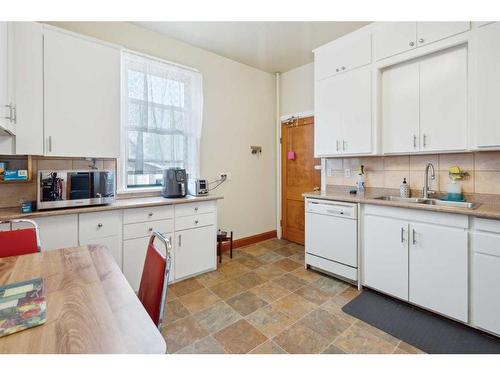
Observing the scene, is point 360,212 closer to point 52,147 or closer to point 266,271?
point 266,271

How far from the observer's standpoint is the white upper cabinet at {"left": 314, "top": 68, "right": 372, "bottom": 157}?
8.52ft

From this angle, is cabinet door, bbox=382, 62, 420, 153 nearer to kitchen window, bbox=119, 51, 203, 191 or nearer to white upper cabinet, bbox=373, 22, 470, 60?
white upper cabinet, bbox=373, 22, 470, 60

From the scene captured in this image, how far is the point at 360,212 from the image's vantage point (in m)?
2.42

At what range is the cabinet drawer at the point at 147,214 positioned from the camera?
231 cm

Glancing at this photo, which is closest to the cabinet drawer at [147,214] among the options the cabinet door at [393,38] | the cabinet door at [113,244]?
the cabinet door at [113,244]

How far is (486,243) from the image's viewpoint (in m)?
1.73

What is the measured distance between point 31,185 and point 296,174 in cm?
313

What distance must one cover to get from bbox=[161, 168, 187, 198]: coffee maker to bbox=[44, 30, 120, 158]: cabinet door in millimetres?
557

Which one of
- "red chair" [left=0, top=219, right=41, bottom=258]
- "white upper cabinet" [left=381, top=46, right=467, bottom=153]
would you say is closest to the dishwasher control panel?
"white upper cabinet" [left=381, top=46, right=467, bottom=153]

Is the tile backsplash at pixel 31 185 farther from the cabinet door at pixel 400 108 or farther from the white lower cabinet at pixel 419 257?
the cabinet door at pixel 400 108

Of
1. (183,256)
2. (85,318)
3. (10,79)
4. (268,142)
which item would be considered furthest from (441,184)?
(10,79)

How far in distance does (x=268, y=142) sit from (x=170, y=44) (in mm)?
1936

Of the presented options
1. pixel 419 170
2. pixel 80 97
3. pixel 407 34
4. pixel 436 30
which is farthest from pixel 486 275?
pixel 80 97
